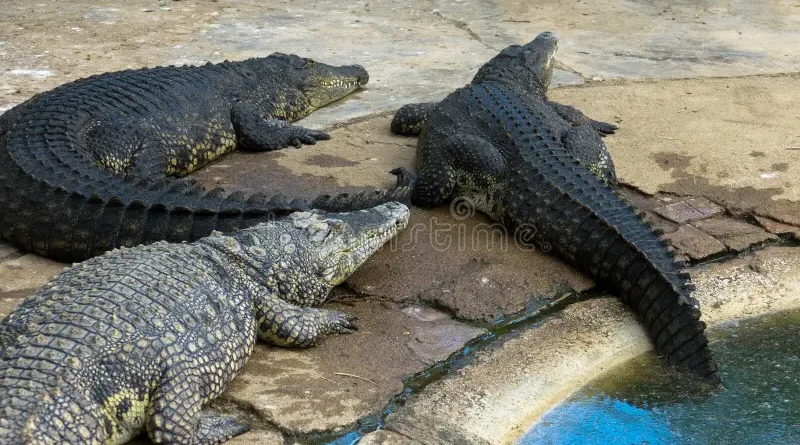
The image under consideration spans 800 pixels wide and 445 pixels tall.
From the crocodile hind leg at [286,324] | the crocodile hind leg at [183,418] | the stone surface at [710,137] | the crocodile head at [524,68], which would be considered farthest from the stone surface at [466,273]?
the crocodile head at [524,68]

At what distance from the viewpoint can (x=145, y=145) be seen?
5.81 metres

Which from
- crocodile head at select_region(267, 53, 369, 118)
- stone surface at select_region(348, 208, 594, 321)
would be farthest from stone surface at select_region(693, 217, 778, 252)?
crocodile head at select_region(267, 53, 369, 118)

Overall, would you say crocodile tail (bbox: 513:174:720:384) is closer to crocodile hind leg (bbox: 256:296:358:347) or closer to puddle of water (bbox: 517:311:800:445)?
puddle of water (bbox: 517:311:800:445)

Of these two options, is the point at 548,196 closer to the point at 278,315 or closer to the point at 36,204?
the point at 278,315

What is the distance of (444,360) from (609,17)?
6.97 m

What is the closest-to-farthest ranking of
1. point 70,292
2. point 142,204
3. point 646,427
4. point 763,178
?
point 70,292 < point 646,427 < point 142,204 < point 763,178

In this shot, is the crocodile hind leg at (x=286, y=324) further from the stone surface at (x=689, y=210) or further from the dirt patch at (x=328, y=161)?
the stone surface at (x=689, y=210)

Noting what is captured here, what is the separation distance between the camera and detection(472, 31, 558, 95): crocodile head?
6.71m

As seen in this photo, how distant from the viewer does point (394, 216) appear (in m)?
4.63

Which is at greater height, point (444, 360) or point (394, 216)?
point (394, 216)

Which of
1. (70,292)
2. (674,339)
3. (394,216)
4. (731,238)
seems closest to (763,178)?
(731,238)

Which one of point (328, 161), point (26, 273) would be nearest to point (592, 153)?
point (328, 161)

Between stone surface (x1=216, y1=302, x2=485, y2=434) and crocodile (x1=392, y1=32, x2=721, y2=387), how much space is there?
820mm

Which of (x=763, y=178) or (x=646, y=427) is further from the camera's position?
(x=763, y=178)
